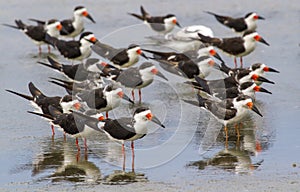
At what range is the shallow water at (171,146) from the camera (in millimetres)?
7520

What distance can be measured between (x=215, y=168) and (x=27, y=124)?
2898mm

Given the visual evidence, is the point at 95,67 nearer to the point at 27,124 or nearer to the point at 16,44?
the point at 27,124

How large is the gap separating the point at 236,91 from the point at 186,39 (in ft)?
13.2

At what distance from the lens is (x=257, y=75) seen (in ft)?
35.5

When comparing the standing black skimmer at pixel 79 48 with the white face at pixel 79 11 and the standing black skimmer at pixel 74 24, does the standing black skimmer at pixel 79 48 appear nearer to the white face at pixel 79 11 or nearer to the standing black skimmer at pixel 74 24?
the standing black skimmer at pixel 74 24

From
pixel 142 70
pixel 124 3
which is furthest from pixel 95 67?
pixel 124 3

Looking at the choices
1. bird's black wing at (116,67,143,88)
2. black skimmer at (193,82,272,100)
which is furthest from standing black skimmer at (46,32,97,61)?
black skimmer at (193,82,272,100)

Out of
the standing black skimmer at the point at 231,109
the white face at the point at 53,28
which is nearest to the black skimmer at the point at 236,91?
the standing black skimmer at the point at 231,109

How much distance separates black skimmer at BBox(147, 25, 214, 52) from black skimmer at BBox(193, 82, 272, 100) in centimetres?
325

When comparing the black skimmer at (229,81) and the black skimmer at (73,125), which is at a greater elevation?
the black skimmer at (229,81)

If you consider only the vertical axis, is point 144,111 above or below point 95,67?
below

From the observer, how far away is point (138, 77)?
10883mm

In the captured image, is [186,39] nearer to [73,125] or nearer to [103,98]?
[103,98]

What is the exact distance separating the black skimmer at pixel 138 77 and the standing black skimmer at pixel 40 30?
9.65 feet
